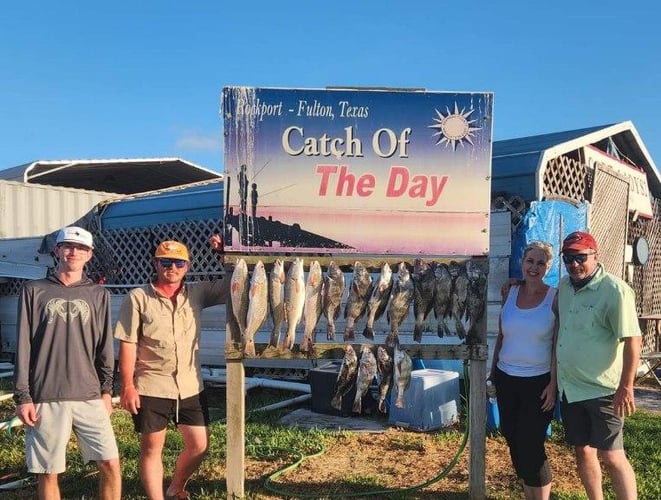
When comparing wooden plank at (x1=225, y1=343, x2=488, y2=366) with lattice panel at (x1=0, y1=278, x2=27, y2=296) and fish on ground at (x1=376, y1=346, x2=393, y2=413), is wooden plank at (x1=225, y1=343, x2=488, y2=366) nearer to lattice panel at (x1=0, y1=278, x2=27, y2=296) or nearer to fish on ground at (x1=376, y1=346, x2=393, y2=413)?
fish on ground at (x1=376, y1=346, x2=393, y2=413)

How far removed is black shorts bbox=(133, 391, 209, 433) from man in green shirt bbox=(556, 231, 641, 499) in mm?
2321

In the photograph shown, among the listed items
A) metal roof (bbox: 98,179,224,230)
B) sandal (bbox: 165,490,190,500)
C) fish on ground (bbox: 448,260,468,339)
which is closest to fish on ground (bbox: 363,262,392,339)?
fish on ground (bbox: 448,260,468,339)

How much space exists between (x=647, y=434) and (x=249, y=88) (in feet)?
17.2

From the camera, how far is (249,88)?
14.1ft

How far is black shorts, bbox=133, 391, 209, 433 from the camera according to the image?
385 centimetres

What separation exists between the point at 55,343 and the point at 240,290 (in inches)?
47.7

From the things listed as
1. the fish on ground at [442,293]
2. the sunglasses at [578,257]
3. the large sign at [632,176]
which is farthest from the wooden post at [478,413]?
the large sign at [632,176]

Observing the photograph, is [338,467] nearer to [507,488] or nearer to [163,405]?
[507,488]

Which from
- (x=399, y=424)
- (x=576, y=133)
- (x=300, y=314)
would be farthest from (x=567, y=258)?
(x=576, y=133)

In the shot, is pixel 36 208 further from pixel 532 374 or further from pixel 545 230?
pixel 532 374

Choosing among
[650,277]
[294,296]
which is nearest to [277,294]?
[294,296]

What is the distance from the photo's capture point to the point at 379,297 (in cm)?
430

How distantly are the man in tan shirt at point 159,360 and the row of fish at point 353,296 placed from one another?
1.36 ft

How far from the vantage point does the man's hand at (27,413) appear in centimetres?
345
